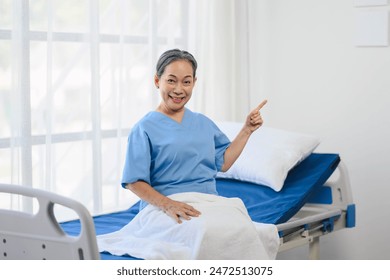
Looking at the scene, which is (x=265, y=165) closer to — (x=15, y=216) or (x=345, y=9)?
(x=345, y=9)

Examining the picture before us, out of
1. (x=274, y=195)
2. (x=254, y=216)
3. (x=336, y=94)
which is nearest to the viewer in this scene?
(x=254, y=216)

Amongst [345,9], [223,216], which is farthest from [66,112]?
[345,9]

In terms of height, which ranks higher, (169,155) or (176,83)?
(176,83)

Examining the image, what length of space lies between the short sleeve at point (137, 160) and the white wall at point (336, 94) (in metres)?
1.65

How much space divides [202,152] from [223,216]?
305 millimetres

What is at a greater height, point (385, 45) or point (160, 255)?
point (385, 45)

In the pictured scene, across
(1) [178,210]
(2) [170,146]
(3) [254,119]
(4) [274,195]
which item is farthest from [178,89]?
(4) [274,195]

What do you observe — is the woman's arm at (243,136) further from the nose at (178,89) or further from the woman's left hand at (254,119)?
the nose at (178,89)

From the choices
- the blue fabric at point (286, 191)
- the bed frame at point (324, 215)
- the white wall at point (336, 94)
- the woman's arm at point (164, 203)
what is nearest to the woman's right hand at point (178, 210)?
the woman's arm at point (164, 203)

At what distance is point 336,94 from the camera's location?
399 centimetres

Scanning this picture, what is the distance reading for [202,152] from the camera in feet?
8.79

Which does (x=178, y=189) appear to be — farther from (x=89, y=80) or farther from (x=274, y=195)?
(x=89, y=80)

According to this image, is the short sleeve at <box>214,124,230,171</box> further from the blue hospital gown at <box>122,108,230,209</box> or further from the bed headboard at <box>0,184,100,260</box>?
the bed headboard at <box>0,184,100,260</box>

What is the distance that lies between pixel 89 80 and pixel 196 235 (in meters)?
1.34
